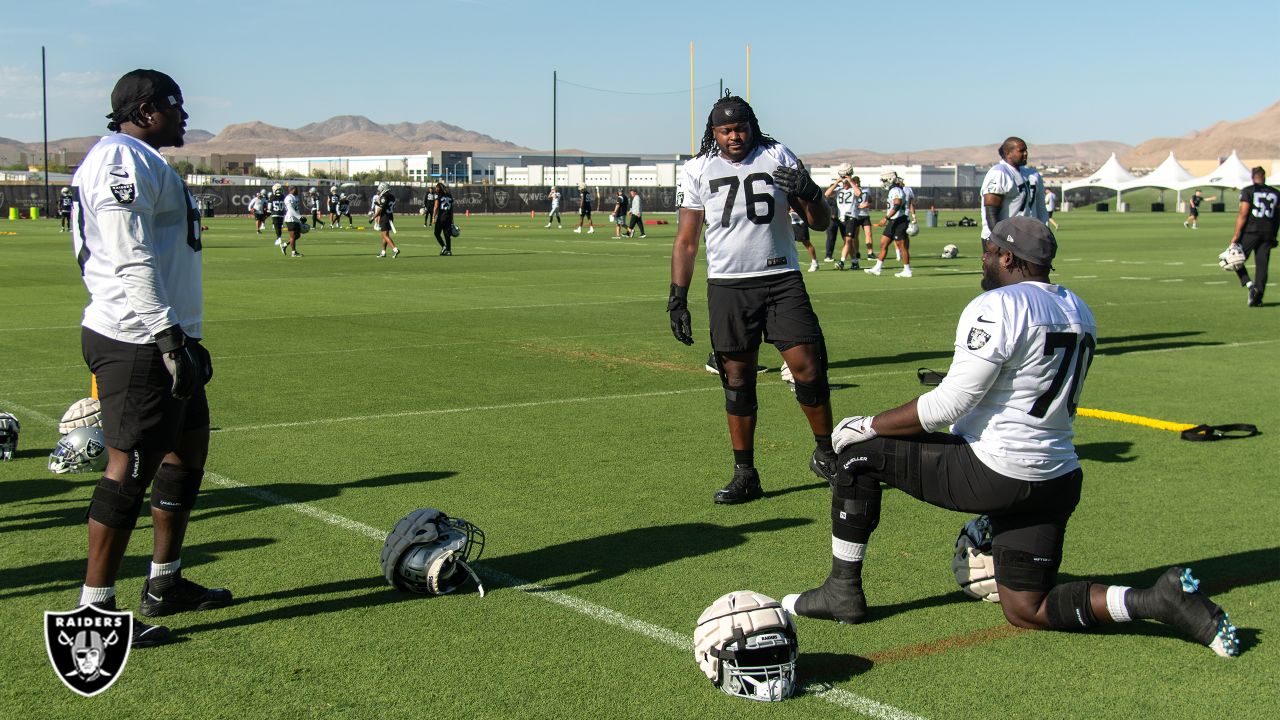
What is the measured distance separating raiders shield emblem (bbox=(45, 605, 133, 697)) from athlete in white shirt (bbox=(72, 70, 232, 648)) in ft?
0.46

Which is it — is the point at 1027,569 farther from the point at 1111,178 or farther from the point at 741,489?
the point at 1111,178

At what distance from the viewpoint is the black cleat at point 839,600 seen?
16.8ft

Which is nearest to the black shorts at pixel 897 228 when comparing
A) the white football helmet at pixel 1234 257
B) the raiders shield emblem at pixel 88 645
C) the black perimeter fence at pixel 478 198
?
the white football helmet at pixel 1234 257

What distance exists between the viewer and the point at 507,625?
203 inches

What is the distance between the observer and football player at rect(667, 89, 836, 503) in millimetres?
7191

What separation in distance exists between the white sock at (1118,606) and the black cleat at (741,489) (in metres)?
2.63

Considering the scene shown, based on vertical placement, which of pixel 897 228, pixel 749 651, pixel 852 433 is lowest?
pixel 749 651

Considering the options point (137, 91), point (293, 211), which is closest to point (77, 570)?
point (137, 91)

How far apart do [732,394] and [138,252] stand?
3630 millimetres

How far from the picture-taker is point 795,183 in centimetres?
704

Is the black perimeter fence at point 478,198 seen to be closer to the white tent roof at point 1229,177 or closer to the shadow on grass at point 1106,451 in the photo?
the white tent roof at point 1229,177

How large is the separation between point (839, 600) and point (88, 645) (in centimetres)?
279

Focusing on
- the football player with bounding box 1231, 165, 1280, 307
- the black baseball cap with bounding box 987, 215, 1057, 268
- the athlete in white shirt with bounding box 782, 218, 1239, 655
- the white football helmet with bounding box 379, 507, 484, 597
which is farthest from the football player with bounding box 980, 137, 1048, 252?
the white football helmet with bounding box 379, 507, 484, 597

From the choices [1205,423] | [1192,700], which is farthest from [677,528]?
[1205,423]
